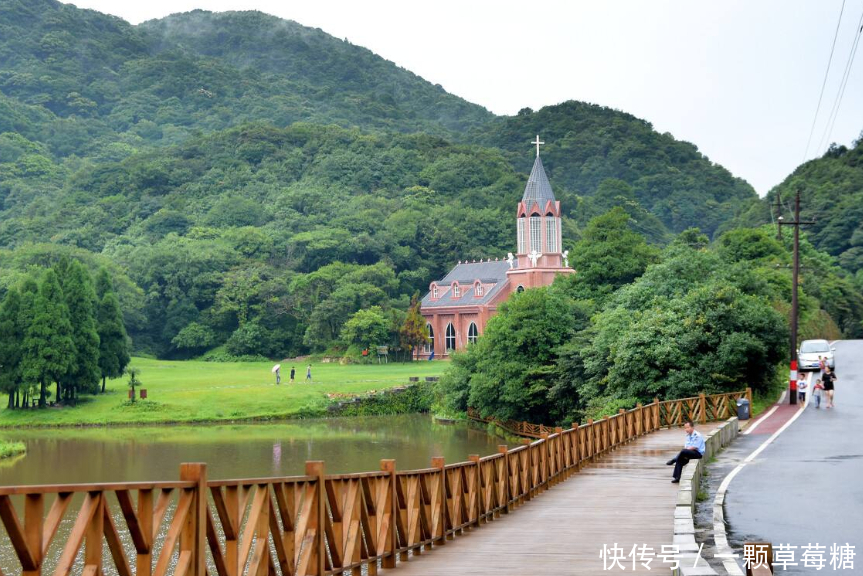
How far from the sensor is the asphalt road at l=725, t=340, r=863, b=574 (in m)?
14.7

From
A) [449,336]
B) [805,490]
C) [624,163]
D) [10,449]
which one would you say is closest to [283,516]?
[805,490]

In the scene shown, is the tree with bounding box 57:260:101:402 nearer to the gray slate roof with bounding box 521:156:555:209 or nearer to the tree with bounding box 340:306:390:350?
the tree with bounding box 340:306:390:350

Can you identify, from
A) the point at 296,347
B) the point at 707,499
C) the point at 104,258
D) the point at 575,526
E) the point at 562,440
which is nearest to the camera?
the point at 575,526

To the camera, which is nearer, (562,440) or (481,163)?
(562,440)

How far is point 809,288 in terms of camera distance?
260 feet

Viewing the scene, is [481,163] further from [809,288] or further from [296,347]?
[809,288]

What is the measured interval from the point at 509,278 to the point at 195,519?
282 ft

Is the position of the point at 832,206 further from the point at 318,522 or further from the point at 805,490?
the point at 318,522

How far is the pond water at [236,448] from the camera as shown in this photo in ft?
141

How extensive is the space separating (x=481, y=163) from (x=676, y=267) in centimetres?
8957

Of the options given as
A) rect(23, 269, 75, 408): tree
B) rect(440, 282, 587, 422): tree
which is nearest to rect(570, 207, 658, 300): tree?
rect(440, 282, 587, 422): tree

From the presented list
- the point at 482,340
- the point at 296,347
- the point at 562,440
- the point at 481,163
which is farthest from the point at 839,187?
the point at 562,440

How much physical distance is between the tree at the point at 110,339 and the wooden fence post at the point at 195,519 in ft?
203

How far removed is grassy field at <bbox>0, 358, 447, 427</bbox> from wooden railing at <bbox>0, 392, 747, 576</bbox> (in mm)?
45250
